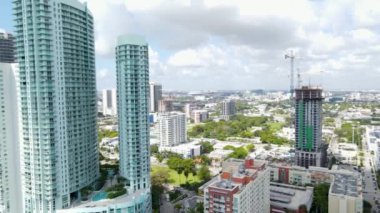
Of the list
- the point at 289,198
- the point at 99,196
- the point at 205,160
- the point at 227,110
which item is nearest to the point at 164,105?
the point at 227,110

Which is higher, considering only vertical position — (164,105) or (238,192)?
(164,105)

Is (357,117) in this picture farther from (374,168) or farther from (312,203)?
(312,203)

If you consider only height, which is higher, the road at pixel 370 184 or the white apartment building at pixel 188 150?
the white apartment building at pixel 188 150

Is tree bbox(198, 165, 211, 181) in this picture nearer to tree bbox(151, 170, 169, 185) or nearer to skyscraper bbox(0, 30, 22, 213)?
tree bbox(151, 170, 169, 185)

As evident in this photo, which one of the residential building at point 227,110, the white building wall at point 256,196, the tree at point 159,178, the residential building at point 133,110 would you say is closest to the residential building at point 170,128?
the tree at point 159,178

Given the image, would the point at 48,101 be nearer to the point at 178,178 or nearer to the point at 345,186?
the point at 178,178

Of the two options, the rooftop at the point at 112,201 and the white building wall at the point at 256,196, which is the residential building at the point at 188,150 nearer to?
the white building wall at the point at 256,196
